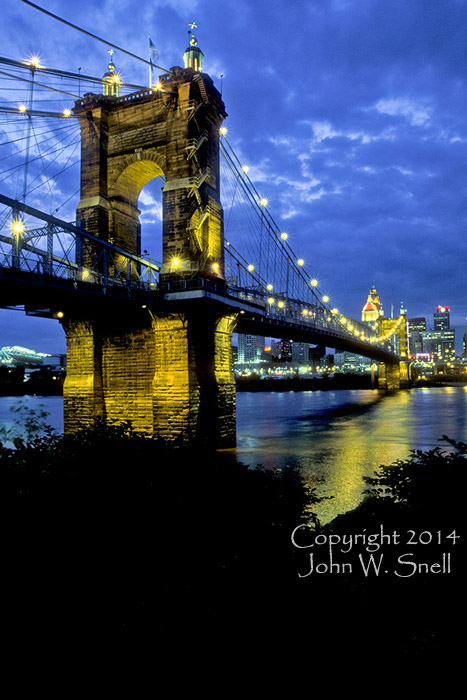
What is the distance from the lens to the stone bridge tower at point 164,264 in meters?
16.4

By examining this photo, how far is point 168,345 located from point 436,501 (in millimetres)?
13531

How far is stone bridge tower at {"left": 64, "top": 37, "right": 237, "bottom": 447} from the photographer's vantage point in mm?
16359

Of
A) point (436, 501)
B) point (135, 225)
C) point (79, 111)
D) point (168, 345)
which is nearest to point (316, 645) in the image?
point (436, 501)

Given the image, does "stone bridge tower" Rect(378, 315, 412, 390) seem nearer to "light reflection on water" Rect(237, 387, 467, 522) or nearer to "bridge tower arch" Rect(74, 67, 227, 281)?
"light reflection on water" Rect(237, 387, 467, 522)

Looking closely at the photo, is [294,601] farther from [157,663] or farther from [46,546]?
[46,546]

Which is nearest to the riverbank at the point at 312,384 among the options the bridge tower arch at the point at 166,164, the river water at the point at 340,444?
the river water at the point at 340,444

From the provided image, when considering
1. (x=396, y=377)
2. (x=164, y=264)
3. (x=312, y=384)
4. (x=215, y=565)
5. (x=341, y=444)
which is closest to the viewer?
(x=215, y=565)

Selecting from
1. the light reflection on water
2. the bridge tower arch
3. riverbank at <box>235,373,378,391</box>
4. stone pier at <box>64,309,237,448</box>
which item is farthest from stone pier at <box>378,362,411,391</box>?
the bridge tower arch

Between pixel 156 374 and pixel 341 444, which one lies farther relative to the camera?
pixel 341 444

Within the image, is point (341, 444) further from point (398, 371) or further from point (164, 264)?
point (398, 371)

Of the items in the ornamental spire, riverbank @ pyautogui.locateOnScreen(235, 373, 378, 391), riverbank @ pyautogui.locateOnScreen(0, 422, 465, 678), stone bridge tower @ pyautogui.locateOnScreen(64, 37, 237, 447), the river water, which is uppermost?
the ornamental spire

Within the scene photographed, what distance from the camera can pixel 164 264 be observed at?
55.7ft

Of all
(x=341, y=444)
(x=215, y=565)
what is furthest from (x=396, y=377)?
(x=215, y=565)

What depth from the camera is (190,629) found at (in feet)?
8.46
